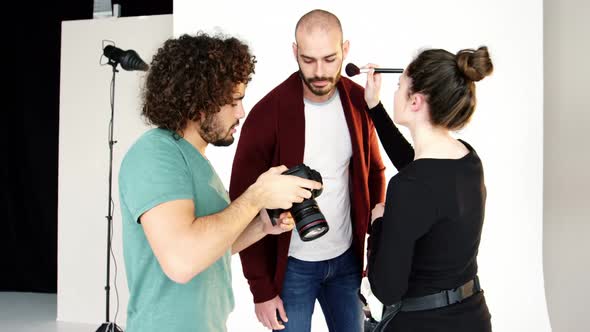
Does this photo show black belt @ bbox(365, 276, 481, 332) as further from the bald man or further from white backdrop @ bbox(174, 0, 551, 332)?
white backdrop @ bbox(174, 0, 551, 332)

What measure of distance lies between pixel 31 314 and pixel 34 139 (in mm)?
1491

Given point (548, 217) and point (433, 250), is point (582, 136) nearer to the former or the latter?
point (548, 217)

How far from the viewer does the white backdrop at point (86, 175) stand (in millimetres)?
3688

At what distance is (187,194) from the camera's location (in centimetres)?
106

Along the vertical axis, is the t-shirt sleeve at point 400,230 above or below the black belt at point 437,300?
above

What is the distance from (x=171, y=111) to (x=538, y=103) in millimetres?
2226

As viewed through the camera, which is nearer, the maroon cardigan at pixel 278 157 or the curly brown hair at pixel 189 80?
the curly brown hair at pixel 189 80

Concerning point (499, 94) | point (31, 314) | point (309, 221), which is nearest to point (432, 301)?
point (309, 221)

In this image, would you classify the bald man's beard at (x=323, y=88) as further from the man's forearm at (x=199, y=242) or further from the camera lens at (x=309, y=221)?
the man's forearm at (x=199, y=242)

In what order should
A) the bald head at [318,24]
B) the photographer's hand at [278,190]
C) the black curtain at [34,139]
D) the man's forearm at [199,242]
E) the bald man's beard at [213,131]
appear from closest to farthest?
the man's forearm at [199,242] < the photographer's hand at [278,190] < the bald man's beard at [213,131] < the bald head at [318,24] < the black curtain at [34,139]

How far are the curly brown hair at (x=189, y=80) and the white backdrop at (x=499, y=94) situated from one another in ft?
5.68

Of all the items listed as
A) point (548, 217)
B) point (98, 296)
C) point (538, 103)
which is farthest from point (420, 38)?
point (98, 296)

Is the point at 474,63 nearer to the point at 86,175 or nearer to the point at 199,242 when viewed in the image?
the point at 199,242

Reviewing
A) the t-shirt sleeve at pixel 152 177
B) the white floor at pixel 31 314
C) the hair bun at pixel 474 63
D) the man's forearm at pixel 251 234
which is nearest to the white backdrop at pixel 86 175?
the white floor at pixel 31 314
